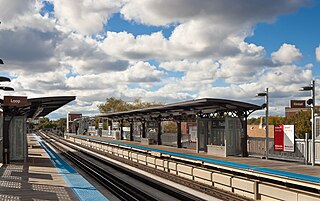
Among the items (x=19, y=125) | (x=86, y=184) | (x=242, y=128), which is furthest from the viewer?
(x=19, y=125)

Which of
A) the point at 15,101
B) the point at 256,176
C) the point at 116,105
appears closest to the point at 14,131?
the point at 15,101

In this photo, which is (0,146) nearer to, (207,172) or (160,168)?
(160,168)

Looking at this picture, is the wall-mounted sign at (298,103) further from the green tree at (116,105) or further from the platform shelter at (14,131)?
the green tree at (116,105)

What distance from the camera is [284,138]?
68.0 ft

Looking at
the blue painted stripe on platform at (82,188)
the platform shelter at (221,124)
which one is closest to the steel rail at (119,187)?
the blue painted stripe on platform at (82,188)

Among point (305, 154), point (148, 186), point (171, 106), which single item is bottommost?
point (148, 186)

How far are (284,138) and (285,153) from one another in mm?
908

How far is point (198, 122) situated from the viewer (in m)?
26.5

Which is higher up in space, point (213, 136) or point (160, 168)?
point (213, 136)

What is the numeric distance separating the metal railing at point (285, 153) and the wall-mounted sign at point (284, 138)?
0.29m

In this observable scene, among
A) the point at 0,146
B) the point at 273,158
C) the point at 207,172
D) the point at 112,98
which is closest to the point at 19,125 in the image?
the point at 0,146

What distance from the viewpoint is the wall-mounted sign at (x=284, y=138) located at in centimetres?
2033

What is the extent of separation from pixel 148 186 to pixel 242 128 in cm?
716

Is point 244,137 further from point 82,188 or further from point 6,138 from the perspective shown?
point 6,138
